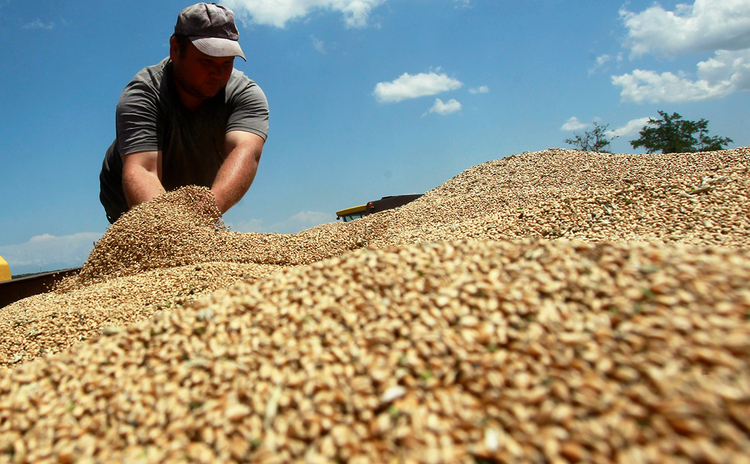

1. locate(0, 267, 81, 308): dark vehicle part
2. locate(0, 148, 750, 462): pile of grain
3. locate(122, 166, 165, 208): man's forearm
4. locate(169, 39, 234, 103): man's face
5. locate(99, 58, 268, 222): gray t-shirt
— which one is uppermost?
locate(169, 39, 234, 103): man's face

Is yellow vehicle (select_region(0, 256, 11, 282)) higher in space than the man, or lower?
lower

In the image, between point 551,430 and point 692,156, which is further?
point 692,156

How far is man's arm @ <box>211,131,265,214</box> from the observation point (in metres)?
3.09

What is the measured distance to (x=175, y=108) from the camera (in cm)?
325

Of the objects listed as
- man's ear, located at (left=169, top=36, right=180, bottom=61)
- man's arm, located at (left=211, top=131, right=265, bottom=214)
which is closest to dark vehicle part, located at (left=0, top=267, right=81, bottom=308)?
man's arm, located at (left=211, top=131, right=265, bottom=214)

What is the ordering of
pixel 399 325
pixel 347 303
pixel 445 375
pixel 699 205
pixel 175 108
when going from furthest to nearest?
pixel 175 108
pixel 699 205
pixel 347 303
pixel 399 325
pixel 445 375

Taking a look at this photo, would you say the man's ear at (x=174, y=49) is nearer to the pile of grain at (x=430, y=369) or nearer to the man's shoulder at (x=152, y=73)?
the man's shoulder at (x=152, y=73)

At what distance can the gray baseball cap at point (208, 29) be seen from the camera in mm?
2883

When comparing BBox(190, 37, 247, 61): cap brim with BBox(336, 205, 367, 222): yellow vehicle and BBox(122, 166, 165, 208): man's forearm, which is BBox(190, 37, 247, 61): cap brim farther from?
BBox(336, 205, 367, 222): yellow vehicle

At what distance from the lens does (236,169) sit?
10.2 ft

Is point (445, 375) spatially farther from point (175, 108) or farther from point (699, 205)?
point (175, 108)

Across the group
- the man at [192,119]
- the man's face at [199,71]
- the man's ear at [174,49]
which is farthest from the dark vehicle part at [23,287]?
the man's ear at [174,49]

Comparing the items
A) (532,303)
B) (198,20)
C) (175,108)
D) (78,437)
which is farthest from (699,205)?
(175,108)

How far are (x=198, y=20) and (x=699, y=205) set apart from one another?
328cm
